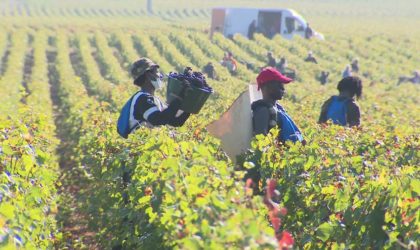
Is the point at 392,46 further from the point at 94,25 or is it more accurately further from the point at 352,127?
the point at 352,127

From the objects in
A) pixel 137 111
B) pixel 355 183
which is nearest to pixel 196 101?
pixel 137 111

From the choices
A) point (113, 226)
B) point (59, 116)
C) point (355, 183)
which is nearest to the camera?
point (355, 183)

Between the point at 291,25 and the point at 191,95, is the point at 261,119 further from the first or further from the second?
the point at 291,25

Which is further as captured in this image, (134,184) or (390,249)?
(134,184)

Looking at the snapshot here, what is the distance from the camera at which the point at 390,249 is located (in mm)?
3875

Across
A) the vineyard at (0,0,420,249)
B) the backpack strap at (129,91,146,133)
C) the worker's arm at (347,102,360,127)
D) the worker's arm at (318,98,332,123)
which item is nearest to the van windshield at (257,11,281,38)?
the vineyard at (0,0,420,249)

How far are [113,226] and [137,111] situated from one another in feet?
3.82

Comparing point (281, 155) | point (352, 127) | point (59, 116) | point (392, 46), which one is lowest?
point (392, 46)

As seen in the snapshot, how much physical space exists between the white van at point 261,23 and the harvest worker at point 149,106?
1248 inches

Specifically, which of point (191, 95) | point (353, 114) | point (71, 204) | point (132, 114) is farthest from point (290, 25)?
point (191, 95)

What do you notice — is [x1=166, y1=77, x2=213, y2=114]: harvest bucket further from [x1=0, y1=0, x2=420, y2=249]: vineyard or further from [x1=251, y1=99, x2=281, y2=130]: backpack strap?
[x1=251, y1=99, x2=281, y2=130]: backpack strap

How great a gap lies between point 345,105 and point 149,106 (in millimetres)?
2557

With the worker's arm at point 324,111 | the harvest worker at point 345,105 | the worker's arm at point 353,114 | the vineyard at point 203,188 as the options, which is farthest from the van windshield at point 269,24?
the worker's arm at point 353,114

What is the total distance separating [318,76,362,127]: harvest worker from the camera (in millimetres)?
7527
